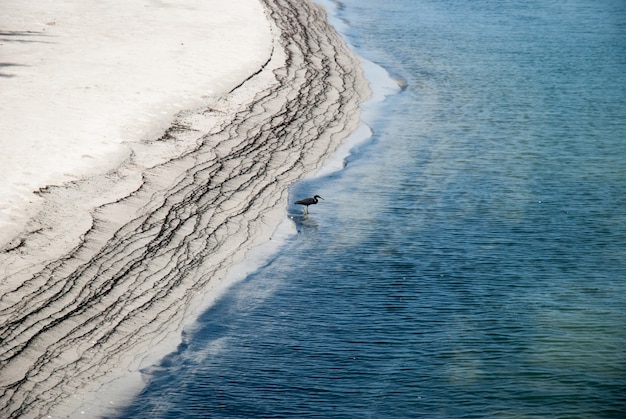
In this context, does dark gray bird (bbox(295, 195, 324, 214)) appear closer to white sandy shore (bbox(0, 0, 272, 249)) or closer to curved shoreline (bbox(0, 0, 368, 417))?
curved shoreline (bbox(0, 0, 368, 417))

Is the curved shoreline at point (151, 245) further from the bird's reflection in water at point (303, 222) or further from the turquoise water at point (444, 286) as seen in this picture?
the turquoise water at point (444, 286)

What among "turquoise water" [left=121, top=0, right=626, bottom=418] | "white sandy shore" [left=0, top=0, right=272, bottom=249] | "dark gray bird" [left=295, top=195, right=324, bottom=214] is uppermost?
"white sandy shore" [left=0, top=0, right=272, bottom=249]

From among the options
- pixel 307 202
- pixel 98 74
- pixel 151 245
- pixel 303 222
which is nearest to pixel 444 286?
pixel 303 222

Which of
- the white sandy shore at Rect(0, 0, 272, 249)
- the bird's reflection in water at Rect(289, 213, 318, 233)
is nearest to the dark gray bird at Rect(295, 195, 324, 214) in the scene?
the bird's reflection in water at Rect(289, 213, 318, 233)

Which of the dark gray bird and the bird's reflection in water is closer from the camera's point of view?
the bird's reflection in water

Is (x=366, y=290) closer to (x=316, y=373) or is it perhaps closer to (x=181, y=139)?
(x=316, y=373)
